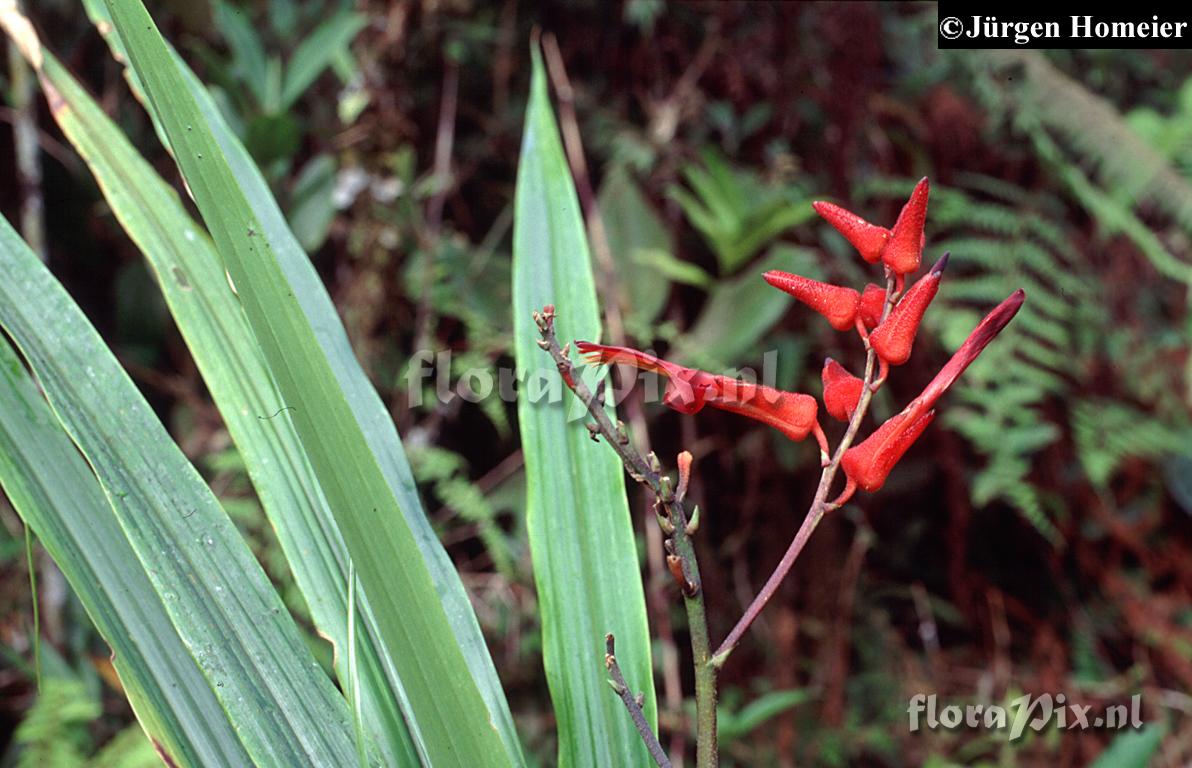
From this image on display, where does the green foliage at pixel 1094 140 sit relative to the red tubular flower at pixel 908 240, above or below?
above

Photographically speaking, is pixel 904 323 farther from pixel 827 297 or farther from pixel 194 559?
pixel 194 559

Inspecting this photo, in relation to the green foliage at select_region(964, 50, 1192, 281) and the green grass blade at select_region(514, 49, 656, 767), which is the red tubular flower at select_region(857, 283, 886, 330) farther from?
the green foliage at select_region(964, 50, 1192, 281)

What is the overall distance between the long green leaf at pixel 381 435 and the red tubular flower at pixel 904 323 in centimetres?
22

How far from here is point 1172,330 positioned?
1582mm

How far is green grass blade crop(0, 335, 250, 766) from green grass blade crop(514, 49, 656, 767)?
5.7 inches

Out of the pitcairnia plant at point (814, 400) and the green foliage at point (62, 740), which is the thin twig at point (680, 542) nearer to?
the pitcairnia plant at point (814, 400)

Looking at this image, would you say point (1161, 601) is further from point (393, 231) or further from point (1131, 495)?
point (393, 231)

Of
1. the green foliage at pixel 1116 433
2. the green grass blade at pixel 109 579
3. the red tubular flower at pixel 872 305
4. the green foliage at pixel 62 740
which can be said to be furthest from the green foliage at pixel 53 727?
the green foliage at pixel 1116 433

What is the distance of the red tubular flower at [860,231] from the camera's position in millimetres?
371

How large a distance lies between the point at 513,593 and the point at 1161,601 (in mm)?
1016

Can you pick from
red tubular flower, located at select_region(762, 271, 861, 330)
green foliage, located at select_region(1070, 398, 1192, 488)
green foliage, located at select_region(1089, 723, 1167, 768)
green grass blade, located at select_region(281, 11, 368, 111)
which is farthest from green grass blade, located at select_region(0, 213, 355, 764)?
green foliage, located at select_region(1070, 398, 1192, 488)

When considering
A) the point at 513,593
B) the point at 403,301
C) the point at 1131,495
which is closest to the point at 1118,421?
the point at 1131,495

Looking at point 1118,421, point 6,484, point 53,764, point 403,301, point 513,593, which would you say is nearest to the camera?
point 6,484

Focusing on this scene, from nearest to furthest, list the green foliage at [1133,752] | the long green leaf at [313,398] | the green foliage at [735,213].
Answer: the long green leaf at [313,398] < the green foliage at [1133,752] < the green foliage at [735,213]
